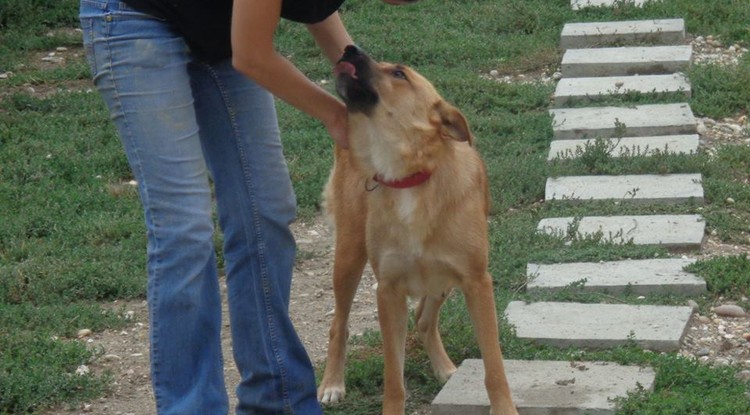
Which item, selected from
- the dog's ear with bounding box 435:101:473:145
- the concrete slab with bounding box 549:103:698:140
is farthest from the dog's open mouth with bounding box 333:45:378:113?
the concrete slab with bounding box 549:103:698:140

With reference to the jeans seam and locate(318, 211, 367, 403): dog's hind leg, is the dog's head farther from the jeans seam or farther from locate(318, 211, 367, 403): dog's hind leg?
locate(318, 211, 367, 403): dog's hind leg

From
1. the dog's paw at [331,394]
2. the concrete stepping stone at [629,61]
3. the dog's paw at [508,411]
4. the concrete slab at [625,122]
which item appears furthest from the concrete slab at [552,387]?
the concrete stepping stone at [629,61]

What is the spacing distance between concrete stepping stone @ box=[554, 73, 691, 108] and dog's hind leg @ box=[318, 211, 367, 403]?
139 inches

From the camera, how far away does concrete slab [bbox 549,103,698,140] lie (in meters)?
7.23

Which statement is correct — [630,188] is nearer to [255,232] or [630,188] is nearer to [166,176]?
[255,232]

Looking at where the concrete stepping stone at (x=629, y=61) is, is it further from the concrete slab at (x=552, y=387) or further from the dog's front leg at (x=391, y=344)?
the dog's front leg at (x=391, y=344)

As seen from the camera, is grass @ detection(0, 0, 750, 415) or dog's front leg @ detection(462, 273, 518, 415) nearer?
dog's front leg @ detection(462, 273, 518, 415)

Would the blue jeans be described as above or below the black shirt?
below

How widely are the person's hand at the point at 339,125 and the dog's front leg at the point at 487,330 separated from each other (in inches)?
25.8

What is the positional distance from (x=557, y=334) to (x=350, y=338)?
90cm

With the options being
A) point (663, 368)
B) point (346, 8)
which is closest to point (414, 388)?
point (663, 368)

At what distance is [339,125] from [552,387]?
120 cm

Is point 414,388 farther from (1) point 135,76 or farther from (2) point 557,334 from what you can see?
(1) point 135,76

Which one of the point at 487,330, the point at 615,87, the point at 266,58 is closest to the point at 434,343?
the point at 487,330
